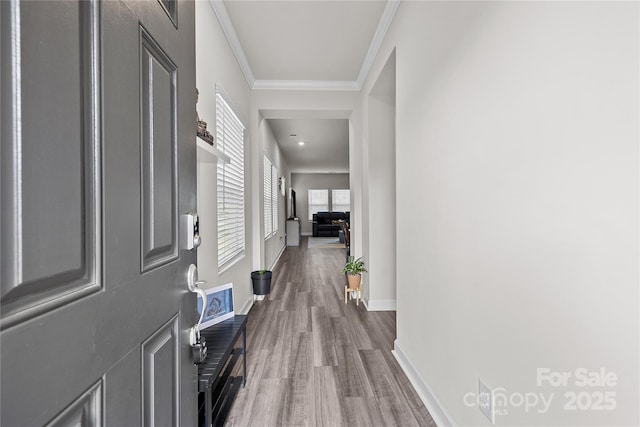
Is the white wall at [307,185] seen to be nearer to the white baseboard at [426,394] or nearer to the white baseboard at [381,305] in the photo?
the white baseboard at [381,305]

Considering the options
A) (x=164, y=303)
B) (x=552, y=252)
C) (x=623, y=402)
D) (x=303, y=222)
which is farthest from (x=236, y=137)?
(x=303, y=222)

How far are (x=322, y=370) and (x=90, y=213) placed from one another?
1997 mm

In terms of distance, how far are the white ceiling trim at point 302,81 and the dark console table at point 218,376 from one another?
7.45 feet

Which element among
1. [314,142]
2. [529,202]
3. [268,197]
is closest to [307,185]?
[314,142]

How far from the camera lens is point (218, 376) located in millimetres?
1620

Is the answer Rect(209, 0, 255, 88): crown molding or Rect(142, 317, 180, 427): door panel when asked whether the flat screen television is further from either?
Rect(142, 317, 180, 427): door panel

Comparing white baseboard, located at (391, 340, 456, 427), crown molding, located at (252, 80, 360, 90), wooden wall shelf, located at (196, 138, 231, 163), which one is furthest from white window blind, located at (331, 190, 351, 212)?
wooden wall shelf, located at (196, 138, 231, 163)

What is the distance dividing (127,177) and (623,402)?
4.04ft

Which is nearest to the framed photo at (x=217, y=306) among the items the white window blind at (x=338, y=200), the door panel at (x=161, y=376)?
the door panel at (x=161, y=376)

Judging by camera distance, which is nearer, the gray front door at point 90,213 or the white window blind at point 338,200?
the gray front door at point 90,213

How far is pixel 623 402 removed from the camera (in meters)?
0.73

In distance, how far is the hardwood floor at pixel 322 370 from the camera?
169cm

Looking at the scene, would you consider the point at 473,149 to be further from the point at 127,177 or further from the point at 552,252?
the point at 127,177

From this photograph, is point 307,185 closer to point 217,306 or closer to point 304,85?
point 304,85
